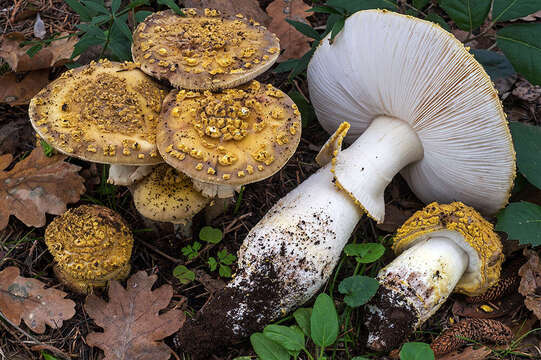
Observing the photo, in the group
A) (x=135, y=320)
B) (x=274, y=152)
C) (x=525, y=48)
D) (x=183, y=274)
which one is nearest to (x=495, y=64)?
(x=525, y=48)

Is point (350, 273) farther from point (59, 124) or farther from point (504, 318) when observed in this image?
point (59, 124)

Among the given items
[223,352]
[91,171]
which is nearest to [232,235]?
[223,352]

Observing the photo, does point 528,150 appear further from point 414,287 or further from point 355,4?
point 355,4

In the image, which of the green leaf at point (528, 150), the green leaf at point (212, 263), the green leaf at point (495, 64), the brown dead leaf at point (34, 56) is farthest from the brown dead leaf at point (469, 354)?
the brown dead leaf at point (34, 56)

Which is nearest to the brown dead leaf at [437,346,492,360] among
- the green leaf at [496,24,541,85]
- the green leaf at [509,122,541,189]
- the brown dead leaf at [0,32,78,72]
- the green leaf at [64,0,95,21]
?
the green leaf at [509,122,541,189]

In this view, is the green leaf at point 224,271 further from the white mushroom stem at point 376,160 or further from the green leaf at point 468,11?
the green leaf at point 468,11

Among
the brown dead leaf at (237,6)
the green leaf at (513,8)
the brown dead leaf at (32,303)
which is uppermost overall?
the green leaf at (513,8)
